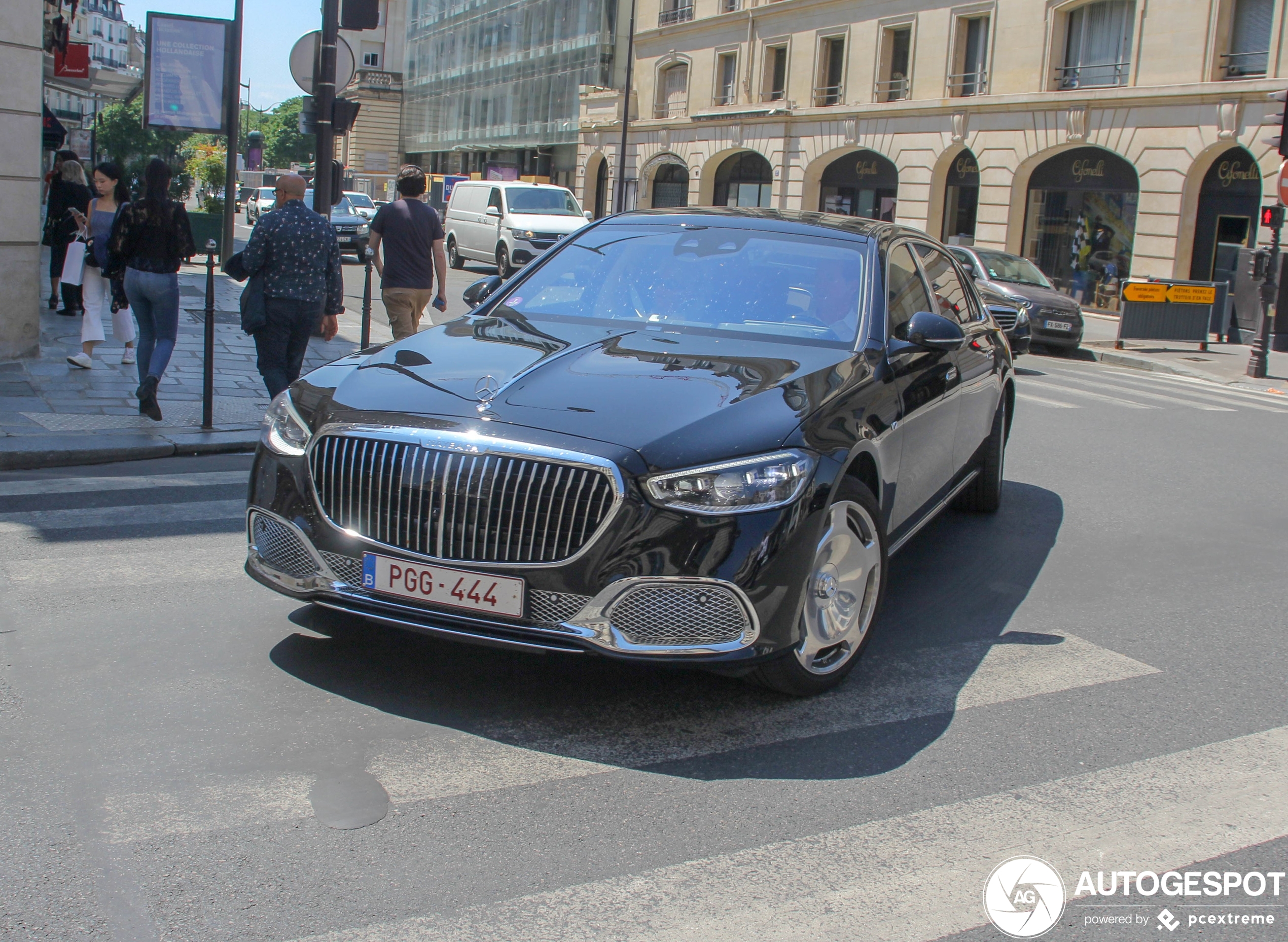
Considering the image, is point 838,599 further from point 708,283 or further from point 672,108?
point 672,108

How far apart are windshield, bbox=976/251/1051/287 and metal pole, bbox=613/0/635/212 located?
23786 millimetres

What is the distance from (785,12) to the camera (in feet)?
127

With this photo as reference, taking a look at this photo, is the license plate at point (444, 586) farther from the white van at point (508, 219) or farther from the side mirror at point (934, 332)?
the white van at point (508, 219)

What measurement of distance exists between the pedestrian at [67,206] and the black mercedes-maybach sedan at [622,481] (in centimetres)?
1027

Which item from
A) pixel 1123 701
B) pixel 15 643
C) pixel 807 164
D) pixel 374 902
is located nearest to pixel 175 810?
pixel 374 902

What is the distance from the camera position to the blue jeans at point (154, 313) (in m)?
8.76

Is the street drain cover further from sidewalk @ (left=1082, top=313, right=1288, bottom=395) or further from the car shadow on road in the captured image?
sidewalk @ (left=1082, top=313, right=1288, bottom=395)

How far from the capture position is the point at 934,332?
16.2ft

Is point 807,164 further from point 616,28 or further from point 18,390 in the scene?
point 18,390

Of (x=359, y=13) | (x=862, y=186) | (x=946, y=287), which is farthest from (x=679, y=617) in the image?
Result: (x=862, y=186)

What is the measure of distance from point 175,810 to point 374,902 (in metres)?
0.71

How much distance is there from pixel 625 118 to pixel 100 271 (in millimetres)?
35849

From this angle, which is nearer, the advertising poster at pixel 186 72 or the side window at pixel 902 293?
the side window at pixel 902 293

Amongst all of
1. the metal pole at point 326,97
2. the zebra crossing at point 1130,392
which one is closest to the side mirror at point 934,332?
the metal pole at point 326,97
